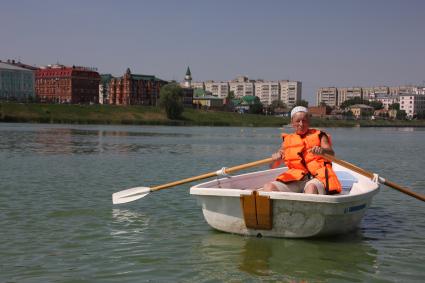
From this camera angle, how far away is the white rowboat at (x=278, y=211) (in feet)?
32.7

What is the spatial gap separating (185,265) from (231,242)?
1569 millimetres

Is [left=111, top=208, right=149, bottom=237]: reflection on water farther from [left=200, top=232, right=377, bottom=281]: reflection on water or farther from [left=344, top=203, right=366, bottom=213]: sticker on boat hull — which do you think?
[left=344, top=203, right=366, bottom=213]: sticker on boat hull

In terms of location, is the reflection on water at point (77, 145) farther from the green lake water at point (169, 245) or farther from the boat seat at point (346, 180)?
the boat seat at point (346, 180)

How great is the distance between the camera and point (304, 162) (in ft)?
36.0

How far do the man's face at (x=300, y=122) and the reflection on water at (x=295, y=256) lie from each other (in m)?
2.10

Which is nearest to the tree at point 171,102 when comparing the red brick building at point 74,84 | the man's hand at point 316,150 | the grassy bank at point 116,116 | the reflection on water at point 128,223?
the grassy bank at point 116,116

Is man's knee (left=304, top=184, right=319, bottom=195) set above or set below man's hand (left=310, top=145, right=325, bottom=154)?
below

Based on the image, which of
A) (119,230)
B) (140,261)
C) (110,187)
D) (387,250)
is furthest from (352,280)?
(110,187)

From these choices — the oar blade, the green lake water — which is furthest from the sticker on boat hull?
the oar blade

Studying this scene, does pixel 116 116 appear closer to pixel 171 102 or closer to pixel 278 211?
pixel 171 102

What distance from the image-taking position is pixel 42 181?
19.0m

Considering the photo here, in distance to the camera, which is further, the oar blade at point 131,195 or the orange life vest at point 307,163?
the oar blade at point 131,195

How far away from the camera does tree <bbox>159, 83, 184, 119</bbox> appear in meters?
140

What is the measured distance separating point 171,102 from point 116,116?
14126 mm
